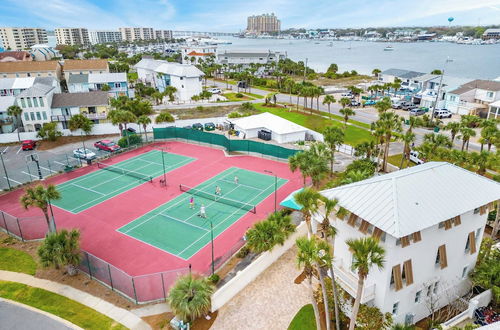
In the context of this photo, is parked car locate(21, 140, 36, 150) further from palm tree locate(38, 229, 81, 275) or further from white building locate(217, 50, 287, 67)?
white building locate(217, 50, 287, 67)

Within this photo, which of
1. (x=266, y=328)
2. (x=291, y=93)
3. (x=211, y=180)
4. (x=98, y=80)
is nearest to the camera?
(x=266, y=328)

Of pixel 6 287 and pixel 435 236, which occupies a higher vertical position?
pixel 435 236

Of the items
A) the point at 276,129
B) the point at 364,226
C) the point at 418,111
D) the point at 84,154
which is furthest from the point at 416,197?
the point at 418,111

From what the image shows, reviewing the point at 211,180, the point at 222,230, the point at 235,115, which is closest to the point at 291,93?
the point at 235,115

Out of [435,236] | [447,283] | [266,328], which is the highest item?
[435,236]

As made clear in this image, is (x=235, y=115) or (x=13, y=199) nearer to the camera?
(x=13, y=199)

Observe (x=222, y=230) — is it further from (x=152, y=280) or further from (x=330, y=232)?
(x=330, y=232)

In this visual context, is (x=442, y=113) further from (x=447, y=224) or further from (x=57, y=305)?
(x=57, y=305)

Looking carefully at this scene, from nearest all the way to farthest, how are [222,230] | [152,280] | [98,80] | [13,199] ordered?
[152,280] → [222,230] → [13,199] → [98,80]
